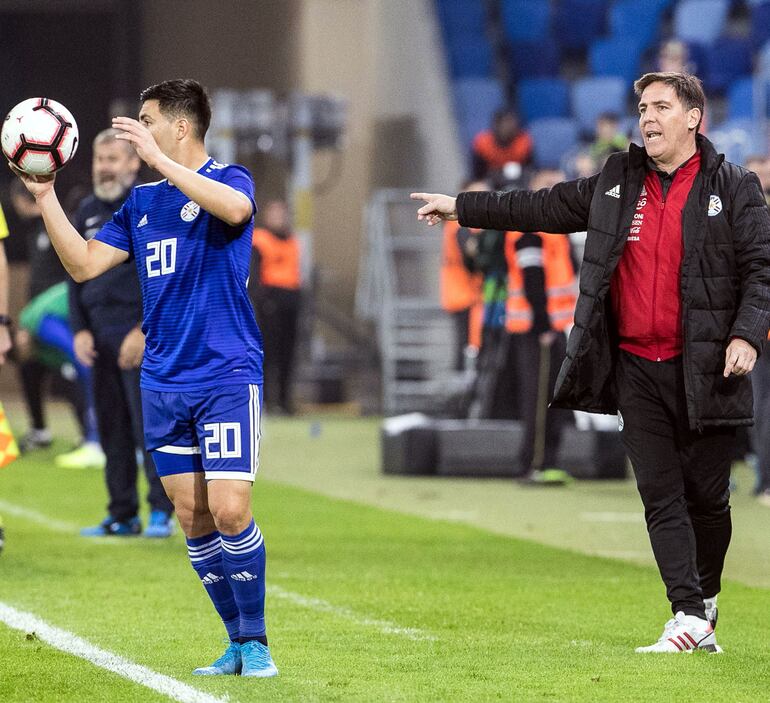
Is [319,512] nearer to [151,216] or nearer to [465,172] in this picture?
[151,216]

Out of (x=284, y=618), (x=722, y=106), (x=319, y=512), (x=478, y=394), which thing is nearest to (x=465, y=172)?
(x=722, y=106)

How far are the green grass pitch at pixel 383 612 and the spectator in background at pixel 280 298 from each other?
8.68m

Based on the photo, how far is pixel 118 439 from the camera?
33.9 ft

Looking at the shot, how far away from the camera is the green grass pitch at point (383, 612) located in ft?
19.9

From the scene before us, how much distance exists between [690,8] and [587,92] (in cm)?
174

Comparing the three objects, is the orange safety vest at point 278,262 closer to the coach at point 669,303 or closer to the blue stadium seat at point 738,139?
the blue stadium seat at point 738,139

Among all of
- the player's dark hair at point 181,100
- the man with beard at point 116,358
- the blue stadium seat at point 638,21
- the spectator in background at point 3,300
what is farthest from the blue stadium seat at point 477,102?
the player's dark hair at point 181,100

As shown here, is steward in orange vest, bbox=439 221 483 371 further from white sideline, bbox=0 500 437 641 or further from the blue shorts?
Answer: the blue shorts

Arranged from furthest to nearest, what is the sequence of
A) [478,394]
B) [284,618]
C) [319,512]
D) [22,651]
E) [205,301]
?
[478,394] → [319,512] → [284,618] → [22,651] → [205,301]

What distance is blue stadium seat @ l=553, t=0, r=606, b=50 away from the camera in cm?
2498

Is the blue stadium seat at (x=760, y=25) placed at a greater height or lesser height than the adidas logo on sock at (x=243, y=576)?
greater

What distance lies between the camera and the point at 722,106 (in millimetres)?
23484

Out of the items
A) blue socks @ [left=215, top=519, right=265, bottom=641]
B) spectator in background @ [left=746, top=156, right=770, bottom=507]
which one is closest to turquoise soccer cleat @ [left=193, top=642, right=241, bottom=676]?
blue socks @ [left=215, top=519, right=265, bottom=641]

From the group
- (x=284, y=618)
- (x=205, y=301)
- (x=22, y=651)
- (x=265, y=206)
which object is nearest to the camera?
(x=205, y=301)
